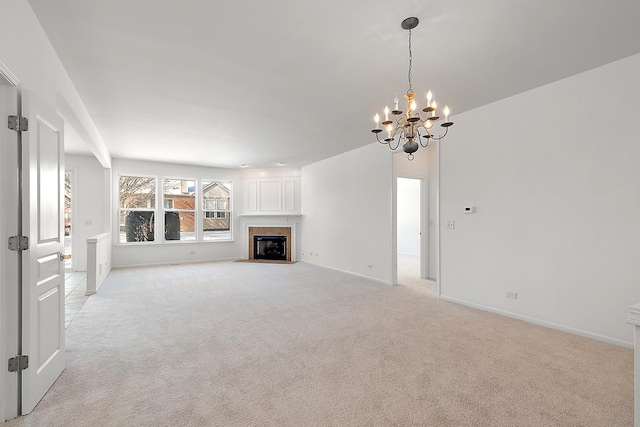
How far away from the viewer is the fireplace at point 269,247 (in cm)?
905

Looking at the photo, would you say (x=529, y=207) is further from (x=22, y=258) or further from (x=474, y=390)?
(x=22, y=258)

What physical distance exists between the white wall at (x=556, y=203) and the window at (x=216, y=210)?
21.8 ft

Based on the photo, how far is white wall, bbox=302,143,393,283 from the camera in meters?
5.87

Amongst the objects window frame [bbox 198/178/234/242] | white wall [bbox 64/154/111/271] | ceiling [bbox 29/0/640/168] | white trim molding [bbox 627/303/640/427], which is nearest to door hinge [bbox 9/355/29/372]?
ceiling [bbox 29/0/640/168]

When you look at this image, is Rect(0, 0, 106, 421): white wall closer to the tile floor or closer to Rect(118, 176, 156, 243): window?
the tile floor

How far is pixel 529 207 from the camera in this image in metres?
3.63

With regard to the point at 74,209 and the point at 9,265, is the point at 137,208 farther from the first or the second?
the point at 9,265

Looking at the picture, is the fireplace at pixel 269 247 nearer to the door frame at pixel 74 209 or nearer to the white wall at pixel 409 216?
the door frame at pixel 74 209

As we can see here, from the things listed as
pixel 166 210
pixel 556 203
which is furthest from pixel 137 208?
pixel 556 203

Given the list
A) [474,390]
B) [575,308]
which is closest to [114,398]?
[474,390]

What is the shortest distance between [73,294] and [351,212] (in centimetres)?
523

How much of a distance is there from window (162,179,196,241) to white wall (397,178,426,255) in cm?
668

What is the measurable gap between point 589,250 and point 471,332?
4.81 ft

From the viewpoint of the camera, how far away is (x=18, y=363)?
6.25ft
